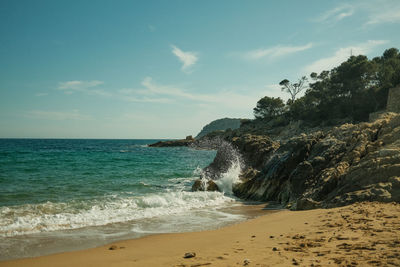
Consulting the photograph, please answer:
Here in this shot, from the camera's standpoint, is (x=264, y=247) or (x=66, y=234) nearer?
(x=264, y=247)

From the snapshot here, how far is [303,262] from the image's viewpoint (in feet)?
13.7

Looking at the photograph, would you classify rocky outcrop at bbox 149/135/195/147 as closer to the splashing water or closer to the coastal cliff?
the splashing water

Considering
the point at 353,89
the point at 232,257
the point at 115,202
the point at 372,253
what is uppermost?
the point at 353,89

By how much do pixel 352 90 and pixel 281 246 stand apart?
4877 centimetres

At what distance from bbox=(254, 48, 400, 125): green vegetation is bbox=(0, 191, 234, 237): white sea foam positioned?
3648 centimetres

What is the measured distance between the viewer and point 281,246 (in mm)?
5238

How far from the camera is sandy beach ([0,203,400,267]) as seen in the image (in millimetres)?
4320

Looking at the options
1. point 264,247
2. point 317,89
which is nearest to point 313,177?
point 264,247

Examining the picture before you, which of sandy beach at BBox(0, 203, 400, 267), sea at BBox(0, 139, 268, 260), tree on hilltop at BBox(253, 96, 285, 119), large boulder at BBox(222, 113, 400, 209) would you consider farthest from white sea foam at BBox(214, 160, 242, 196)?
tree on hilltop at BBox(253, 96, 285, 119)

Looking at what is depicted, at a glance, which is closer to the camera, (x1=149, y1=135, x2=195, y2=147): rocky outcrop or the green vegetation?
the green vegetation

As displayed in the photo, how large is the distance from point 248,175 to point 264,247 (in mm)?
11747

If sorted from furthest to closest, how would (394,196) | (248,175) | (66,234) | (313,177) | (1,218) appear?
(248,175) < (313,177) < (1,218) < (66,234) < (394,196)

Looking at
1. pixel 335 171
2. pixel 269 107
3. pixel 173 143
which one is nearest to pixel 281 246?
pixel 335 171

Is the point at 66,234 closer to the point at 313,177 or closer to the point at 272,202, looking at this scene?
the point at 272,202
